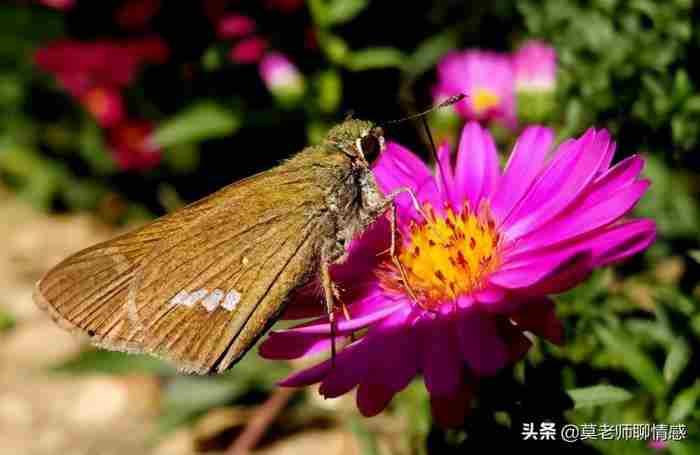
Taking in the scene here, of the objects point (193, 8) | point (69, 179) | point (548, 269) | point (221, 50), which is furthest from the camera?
point (69, 179)

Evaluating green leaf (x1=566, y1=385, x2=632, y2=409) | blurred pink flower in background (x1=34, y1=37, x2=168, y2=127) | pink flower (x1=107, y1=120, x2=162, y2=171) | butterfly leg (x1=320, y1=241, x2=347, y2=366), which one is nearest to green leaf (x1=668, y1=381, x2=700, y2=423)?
green leaf (x1=566, y1=385, x2=632, y2=409)

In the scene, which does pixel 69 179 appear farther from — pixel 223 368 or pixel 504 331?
pixel 504 331

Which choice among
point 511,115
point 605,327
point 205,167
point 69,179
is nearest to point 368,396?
point 605,327

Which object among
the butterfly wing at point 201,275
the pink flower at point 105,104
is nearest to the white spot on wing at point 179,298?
the butterfly wing at point 201,275

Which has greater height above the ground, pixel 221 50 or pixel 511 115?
pixel 221 50

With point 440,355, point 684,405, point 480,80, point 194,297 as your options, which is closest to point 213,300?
point 194,297
